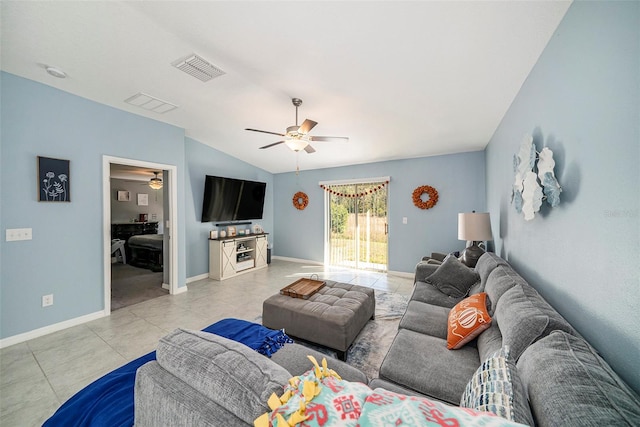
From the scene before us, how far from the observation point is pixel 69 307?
9.39 ft

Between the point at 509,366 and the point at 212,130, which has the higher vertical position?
the point at 212,130

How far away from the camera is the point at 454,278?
2580 mm

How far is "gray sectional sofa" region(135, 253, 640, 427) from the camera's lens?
27.7 inches

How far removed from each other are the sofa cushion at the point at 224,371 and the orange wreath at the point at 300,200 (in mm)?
5257

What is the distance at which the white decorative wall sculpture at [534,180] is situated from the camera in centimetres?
147

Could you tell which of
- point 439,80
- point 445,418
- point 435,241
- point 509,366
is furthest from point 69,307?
point 435,241

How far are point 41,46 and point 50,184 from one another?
1434 mm

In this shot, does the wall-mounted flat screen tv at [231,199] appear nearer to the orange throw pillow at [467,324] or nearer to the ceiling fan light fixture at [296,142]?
the ceiling fan light fixture at [296,142]

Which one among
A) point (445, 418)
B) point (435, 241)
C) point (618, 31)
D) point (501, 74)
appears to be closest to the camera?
point (445, 418)

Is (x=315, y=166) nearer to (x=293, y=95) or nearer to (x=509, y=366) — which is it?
(x=293, y=95)

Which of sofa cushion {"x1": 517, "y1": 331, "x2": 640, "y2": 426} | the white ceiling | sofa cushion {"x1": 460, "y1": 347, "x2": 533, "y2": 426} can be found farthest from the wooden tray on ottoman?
the white ceiling

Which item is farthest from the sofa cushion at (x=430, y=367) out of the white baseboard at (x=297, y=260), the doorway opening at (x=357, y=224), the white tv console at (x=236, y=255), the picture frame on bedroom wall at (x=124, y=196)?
the picture frame on bedroom wall at (x=124, y=196)

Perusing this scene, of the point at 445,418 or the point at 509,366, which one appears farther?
the point at 509,366

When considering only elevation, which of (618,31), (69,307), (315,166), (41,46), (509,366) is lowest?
(69,307)
